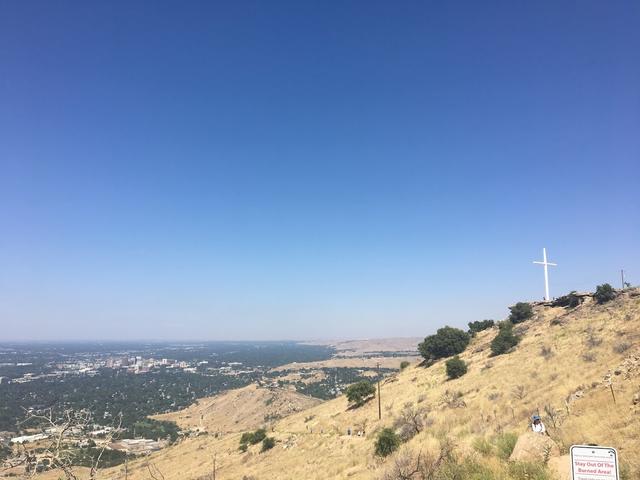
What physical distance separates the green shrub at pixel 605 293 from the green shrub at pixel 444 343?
1773 cm

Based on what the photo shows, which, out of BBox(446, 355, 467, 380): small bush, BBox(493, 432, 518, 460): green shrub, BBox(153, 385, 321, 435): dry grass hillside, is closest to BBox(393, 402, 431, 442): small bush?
BBox(493, 432, 518, 460): green shrub

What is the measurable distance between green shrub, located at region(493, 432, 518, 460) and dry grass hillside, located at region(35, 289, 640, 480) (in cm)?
4

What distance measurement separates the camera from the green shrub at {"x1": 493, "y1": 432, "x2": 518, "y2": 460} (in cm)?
1409

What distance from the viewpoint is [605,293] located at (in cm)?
4991

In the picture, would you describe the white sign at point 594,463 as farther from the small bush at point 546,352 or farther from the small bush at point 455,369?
the small bush at point 455,369

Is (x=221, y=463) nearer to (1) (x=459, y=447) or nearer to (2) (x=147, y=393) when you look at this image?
(1) (x=459, y=447)

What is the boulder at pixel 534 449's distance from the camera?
40.9ft

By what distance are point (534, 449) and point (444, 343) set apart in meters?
48.6

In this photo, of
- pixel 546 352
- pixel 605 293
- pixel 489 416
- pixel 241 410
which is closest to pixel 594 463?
pixel 489 416

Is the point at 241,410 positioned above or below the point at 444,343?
below

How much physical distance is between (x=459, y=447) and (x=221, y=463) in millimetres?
30703

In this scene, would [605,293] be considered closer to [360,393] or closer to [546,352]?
[546,352]

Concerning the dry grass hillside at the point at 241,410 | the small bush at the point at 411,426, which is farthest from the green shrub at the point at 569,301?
the dry grass hillside at the point at 241,410

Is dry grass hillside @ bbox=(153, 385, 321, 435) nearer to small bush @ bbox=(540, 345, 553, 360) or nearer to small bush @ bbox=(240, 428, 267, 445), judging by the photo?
small bush @ bbox=(240, 428, 267, 445)
